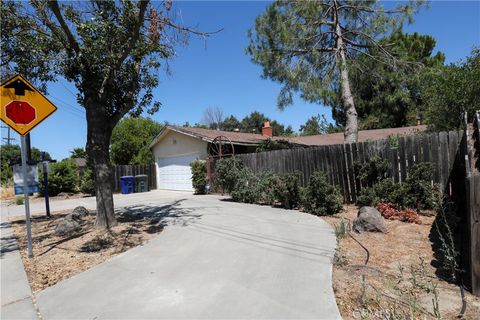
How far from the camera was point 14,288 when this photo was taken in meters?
A: 4.55

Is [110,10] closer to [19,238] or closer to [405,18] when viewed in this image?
[19,238]

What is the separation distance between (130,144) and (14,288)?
25.2 metres

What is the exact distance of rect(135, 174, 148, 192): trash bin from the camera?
21406 mm

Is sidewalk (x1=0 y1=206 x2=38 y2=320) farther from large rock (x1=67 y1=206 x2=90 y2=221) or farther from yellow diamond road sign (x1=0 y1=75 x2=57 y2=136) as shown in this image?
yellow diamond road sign (x1=0 y1=75 x2=57 y2=136)

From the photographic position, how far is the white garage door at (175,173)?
20.0 metres

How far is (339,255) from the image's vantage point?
5.38 m

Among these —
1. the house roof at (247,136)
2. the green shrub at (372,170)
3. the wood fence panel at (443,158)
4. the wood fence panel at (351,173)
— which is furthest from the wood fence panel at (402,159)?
the house roof at (247,136)

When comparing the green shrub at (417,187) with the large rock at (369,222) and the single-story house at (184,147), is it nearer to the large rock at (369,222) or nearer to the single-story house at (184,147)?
the large rock at (369,222)

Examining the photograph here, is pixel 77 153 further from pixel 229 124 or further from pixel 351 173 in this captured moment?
pixel 351 173

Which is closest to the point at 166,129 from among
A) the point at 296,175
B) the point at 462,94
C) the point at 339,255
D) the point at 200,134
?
the point at 200,134

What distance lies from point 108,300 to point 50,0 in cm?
548

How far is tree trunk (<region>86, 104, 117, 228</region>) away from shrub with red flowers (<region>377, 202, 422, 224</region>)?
661cm

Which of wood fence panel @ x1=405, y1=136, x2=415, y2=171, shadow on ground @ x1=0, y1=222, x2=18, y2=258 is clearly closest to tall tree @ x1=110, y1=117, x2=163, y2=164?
shadow on ground @ x1=0, y1=222, x2=18, y2=258

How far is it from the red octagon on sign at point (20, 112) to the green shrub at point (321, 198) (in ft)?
22.6
